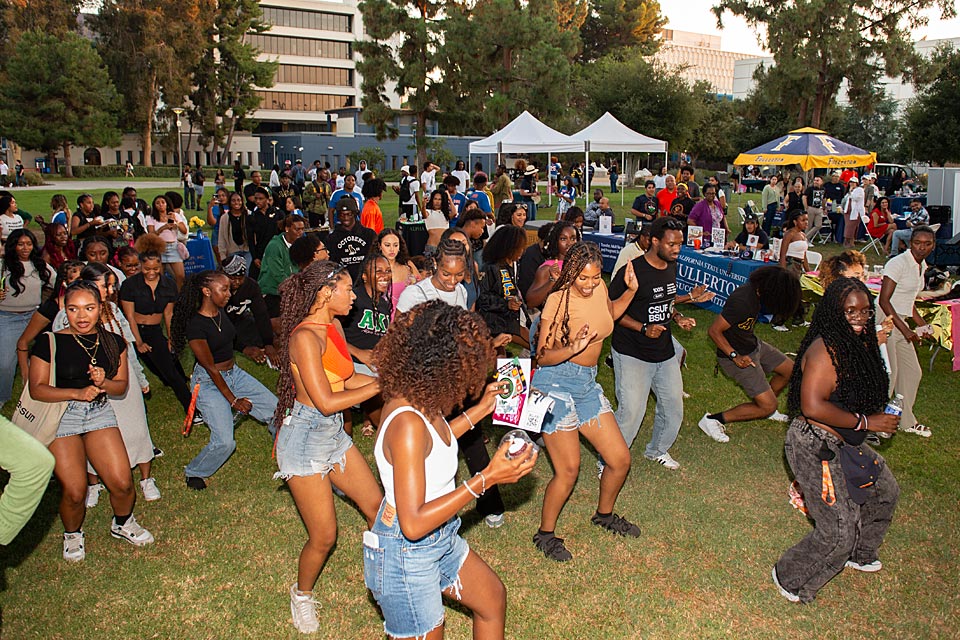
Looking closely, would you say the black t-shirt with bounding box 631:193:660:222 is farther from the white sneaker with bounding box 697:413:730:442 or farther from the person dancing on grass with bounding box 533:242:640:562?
the person dancing on grass with bounding box 533:242:640:562

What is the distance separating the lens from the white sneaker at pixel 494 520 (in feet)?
17.9

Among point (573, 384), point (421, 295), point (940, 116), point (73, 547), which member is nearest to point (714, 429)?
point (573, 384)

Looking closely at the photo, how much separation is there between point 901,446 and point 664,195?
1098 cm

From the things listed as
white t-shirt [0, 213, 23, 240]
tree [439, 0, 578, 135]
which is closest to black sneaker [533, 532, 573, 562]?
white t-shirt [0, 213, 23, 240]

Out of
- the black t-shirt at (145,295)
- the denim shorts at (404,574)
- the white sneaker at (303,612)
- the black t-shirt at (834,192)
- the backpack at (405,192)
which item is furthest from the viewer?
the black t-shirt at (834,192)

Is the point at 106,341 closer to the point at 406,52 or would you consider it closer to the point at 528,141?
the point at 528,141

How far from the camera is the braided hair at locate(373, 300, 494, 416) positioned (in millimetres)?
2887

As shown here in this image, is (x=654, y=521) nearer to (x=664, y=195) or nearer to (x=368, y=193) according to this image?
(x=368, y=193)

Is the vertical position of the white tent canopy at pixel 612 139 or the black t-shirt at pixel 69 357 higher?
the white tent canopy at pixel 612 139

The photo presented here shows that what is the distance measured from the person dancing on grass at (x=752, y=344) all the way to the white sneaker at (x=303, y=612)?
3.84 meters

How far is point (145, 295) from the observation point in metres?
7.16

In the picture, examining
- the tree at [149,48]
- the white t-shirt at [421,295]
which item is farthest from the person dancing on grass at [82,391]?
the tree at [149,48]

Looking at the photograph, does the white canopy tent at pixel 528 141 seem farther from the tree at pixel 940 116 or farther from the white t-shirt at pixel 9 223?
the tree at pixel 940 116

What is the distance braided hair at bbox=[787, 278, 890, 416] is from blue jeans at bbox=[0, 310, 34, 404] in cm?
703
